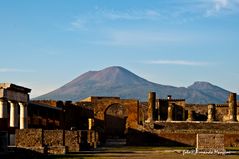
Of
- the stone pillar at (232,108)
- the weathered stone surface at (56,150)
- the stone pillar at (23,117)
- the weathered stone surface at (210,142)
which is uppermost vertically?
the stone pillar at (232,108)

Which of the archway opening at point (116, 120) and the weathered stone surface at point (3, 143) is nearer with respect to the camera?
the weathered stone surface at point (3, 143)

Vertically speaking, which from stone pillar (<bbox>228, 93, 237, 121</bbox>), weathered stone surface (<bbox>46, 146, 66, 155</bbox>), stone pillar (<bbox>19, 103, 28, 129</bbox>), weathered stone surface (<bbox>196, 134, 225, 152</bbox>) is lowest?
weathered stone surface (<bbox>46, 146, 66, 155</bbox>)

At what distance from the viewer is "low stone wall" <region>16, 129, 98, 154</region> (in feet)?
118

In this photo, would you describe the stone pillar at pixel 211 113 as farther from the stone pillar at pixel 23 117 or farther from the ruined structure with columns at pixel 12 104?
the stone pillar at pixel 23 117

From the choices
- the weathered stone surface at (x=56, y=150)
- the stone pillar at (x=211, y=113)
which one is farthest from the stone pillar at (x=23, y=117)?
the stone pillar at (x=211, y=113)

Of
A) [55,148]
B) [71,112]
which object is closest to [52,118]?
[71,112]

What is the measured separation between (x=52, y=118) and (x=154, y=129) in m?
11.1

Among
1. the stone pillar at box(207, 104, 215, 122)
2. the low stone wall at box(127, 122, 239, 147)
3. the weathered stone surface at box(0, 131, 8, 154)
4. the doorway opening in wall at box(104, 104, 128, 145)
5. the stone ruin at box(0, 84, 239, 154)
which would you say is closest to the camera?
the weathered stone surface at box(0, 131, 8, 154)

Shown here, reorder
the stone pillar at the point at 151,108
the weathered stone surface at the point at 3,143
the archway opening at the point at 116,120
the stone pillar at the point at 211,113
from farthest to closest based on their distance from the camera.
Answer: the archway opening at the point at 116,120 < the stone pillar at the point at 211,113 < the stone pillar at the point at 151,108 < the weathered stone surface at the point at 3,143

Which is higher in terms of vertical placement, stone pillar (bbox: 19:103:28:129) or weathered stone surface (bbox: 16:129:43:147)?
stone pillar (bbox: 19:103:28:129)

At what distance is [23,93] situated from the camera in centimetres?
4653

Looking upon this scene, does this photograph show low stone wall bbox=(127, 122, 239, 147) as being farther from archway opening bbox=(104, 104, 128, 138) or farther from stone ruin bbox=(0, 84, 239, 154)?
archway opening bbox=(104, 104, 128, 138)

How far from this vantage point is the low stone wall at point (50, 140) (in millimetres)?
35938

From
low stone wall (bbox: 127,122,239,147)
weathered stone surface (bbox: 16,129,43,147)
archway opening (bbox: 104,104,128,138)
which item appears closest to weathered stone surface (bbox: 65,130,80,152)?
weathered stone surface (bbox: 16,129,43,147)
